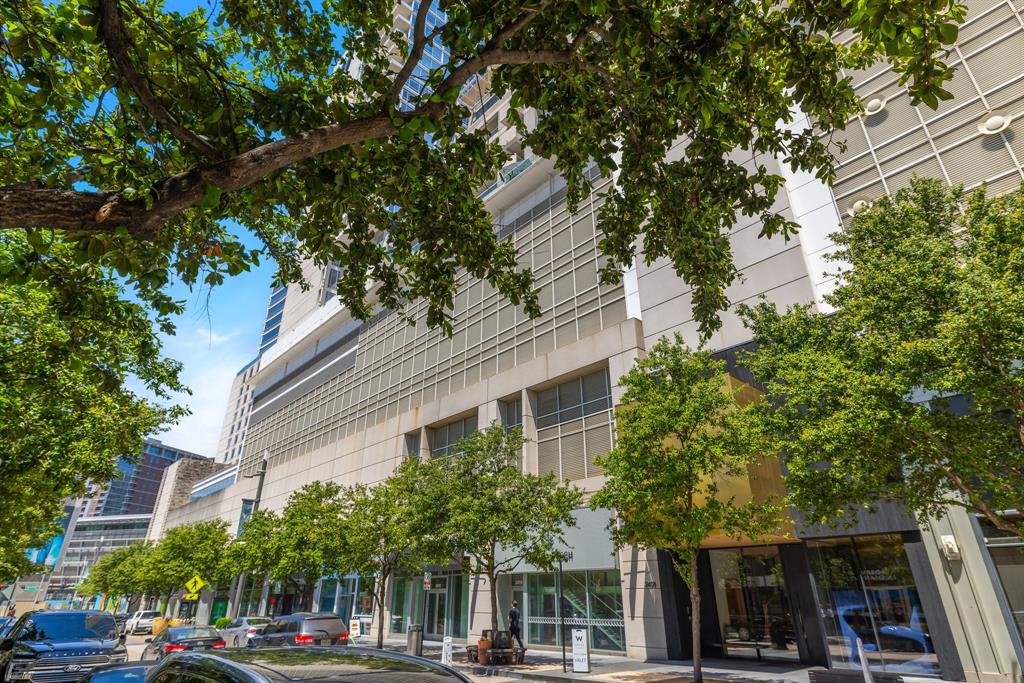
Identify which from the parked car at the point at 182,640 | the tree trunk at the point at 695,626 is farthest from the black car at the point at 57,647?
the tree trunk at the point at 695,626

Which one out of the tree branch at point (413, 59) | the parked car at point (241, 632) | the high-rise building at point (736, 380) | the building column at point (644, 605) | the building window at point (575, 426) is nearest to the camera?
the tree branch at point (413, 59)

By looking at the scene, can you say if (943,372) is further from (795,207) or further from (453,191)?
(795,207)

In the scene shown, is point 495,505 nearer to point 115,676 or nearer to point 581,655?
point 581,655

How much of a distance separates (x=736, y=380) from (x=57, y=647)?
18.7 metres

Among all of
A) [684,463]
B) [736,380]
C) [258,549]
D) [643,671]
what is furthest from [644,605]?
[258,549]

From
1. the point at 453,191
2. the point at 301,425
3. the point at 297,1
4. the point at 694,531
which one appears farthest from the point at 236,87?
the point at 301,425

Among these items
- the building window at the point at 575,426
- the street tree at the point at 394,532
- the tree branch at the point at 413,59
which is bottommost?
the street tree at the point at 394,532

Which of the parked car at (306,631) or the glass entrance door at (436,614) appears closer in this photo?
the parked car at (306,631)

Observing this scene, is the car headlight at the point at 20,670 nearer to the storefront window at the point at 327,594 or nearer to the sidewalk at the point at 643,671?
the sidewalk at the point at 643,671

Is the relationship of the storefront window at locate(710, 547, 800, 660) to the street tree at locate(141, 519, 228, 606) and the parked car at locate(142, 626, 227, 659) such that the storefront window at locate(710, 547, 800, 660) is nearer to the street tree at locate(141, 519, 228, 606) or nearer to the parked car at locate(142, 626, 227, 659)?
the parked car at locate(142, 626, 227, 659)

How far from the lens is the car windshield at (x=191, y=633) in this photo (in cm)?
1628

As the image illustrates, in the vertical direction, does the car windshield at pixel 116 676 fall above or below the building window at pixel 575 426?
below

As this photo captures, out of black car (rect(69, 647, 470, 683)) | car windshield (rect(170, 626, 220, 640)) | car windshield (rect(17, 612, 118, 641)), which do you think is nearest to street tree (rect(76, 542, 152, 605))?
car windshield (rect(170, 626, 220, 640))

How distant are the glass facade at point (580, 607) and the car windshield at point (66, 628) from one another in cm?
1328
